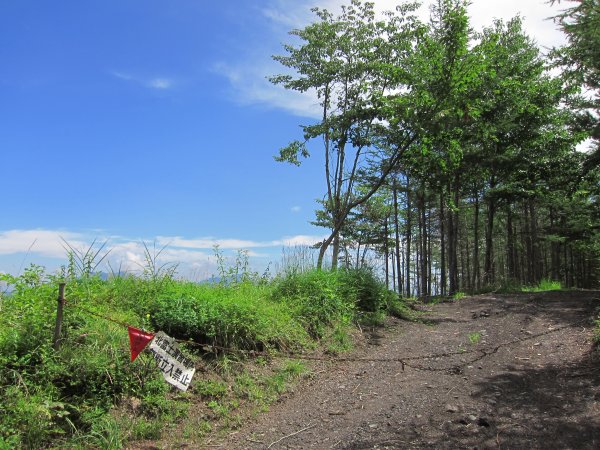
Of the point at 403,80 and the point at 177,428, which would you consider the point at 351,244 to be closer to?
the point at 403,80

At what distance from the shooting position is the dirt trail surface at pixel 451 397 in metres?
3.50

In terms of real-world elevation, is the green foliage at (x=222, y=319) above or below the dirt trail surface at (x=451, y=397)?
above

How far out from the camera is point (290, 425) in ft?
13.3

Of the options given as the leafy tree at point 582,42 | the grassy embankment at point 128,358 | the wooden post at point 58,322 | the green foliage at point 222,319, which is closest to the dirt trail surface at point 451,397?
the grassy embankment at point 128,358

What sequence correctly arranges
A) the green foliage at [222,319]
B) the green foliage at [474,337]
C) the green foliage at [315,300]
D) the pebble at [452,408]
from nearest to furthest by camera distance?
the pebble at [452,408] < the green foliage at [222,319] < the green foliage at [315,300] < the green foliage at [474,337]

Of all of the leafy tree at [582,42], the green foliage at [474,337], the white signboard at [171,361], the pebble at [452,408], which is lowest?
the pebble at [452,408]

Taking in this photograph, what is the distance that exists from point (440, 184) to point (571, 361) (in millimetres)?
10550

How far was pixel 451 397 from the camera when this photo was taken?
14.2 feet

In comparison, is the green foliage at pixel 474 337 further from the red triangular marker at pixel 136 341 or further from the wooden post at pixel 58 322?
the wooden post at pixel 58 322

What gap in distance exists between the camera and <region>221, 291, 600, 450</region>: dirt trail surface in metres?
3.50

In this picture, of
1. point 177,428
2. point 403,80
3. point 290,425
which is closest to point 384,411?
point 290,425

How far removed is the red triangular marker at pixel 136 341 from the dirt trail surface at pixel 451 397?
3.68 feet

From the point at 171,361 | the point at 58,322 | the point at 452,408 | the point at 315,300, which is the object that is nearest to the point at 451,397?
the point at 452,408

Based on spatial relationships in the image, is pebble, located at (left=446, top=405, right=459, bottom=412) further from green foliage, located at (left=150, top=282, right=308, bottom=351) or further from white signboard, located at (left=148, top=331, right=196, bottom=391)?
white signboard, located at (left=148, top=331, right=196, bottom=391)
